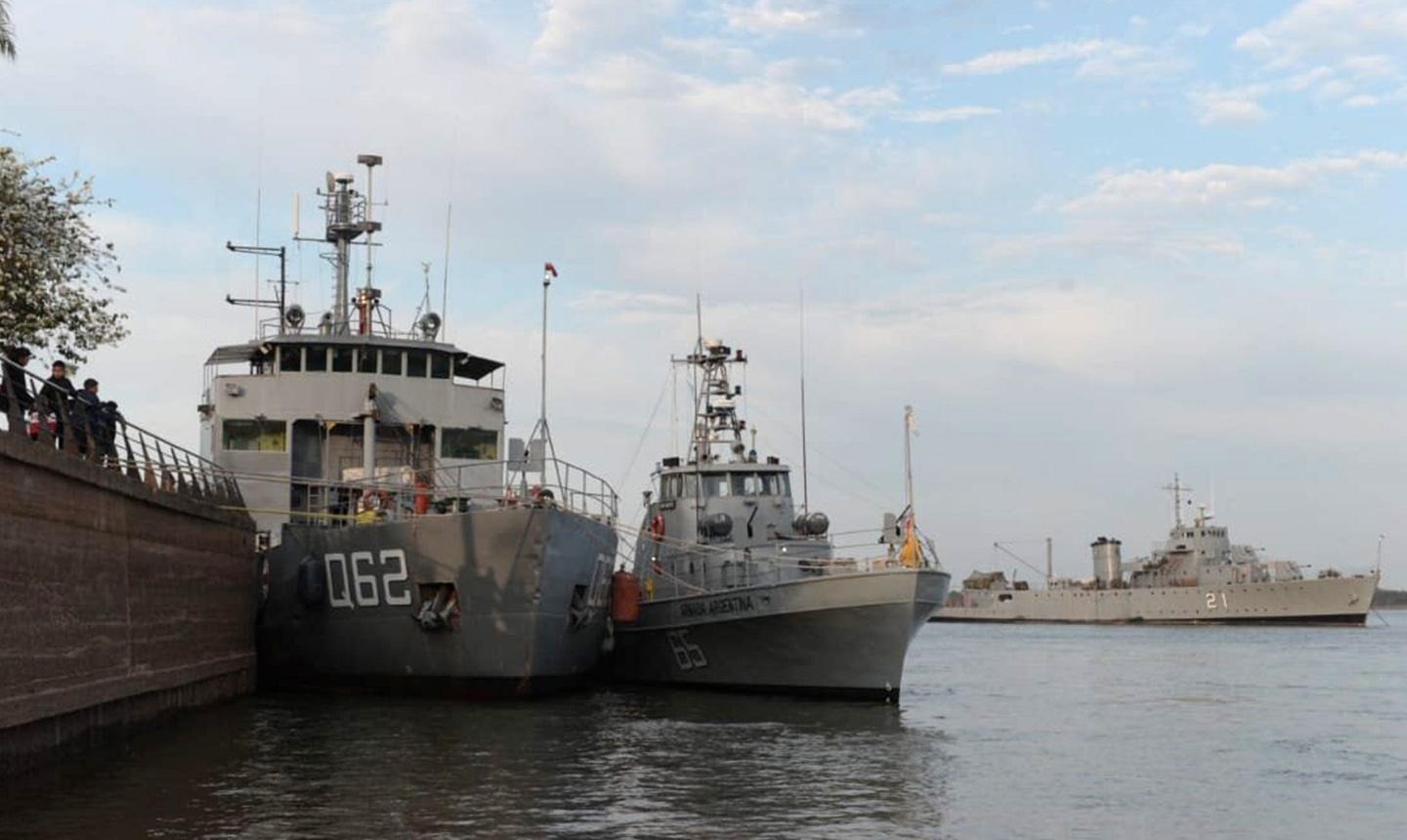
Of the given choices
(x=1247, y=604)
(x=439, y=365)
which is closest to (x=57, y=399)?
(x=439, y=365)

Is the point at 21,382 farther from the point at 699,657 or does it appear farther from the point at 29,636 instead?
the point at 699,657

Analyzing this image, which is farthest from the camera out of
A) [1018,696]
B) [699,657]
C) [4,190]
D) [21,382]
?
[1018,696]

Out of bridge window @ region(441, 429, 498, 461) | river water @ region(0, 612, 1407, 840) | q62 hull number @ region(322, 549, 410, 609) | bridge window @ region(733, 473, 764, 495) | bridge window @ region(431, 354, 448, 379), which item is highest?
bridge window @ region(431, 354, 448, 379)

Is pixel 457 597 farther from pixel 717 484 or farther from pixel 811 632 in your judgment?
pixel 717 484

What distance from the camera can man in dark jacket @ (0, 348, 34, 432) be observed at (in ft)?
47.6

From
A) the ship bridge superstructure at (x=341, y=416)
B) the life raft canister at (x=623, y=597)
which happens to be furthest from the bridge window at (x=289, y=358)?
the life raft canister at (x=623, y=597)

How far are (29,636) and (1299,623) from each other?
89105 mm

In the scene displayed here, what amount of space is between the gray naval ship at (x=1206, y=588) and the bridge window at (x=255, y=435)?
74.5 m

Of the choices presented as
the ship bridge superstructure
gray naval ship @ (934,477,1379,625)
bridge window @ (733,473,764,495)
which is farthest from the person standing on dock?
gray naval ship @ (934,477,1379,625)

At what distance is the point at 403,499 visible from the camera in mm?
25000

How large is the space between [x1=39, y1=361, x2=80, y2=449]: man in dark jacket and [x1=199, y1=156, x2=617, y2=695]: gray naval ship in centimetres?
392

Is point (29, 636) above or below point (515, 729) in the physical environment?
above

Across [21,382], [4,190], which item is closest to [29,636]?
[21,382]

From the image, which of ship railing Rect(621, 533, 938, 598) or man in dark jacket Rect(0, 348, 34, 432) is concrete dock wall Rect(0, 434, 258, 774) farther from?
ship railing Rect(621, 533, 938, 598)
